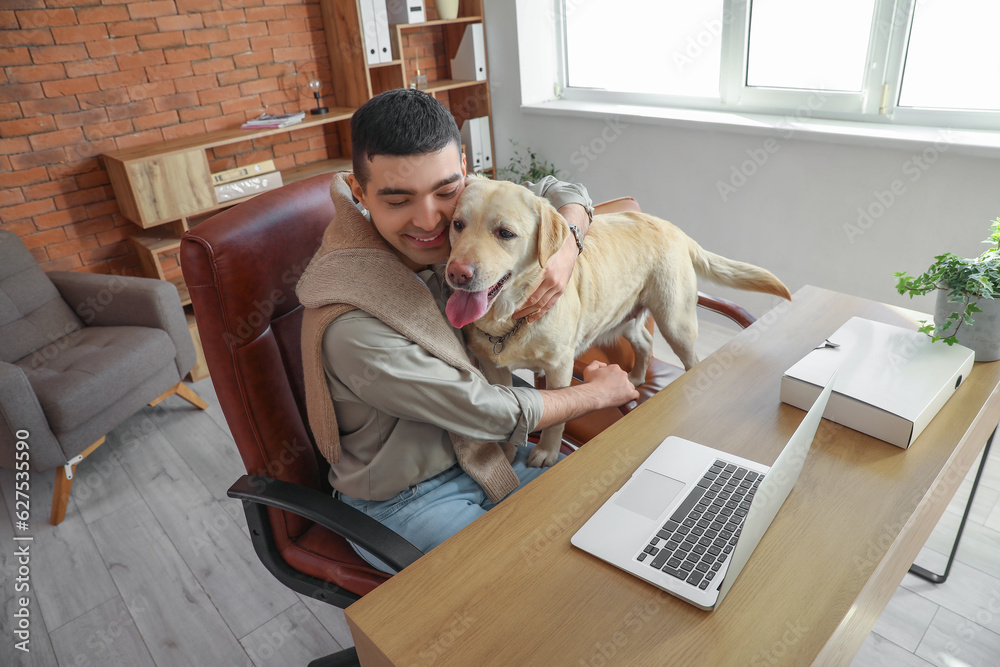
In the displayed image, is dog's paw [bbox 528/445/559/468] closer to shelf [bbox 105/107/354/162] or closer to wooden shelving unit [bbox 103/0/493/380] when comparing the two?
wooden shelving unit [bbox 103/0/493/380]

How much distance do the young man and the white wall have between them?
6.74 feet

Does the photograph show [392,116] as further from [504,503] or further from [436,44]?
[436,44]

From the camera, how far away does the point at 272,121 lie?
134 inches

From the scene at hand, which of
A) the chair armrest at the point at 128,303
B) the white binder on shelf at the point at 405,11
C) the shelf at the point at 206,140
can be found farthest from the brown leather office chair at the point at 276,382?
the white binder on shelf at the point at 405,11

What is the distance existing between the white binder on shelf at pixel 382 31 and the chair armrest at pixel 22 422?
99.1 inches

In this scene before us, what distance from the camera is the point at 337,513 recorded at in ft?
3.81

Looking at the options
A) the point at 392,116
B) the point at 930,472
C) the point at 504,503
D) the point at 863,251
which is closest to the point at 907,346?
the point at 930,472

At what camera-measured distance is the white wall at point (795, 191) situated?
249 cm

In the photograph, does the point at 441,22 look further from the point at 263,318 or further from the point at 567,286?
the point at 263,318

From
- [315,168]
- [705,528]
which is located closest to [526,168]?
[315,168]

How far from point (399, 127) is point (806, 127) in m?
2.43

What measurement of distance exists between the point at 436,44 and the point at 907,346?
12.4 feet

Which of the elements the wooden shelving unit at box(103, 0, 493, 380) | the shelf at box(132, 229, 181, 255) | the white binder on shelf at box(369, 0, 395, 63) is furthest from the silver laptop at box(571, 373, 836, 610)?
the white binder on shelf at box(369, 0, 395, 63)

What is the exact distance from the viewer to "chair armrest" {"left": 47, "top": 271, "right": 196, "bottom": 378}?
2.74 meters
